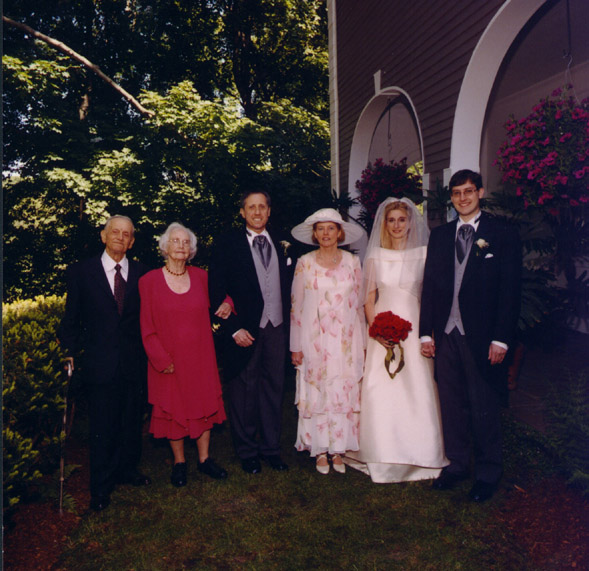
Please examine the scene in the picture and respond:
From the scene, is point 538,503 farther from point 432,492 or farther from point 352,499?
point 352,499

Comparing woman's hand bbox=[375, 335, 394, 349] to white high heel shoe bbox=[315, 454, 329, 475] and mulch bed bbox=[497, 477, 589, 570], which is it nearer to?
white high heel shoe bbox=[315, 454, 329, 475]

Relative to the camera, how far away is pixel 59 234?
1594 cm

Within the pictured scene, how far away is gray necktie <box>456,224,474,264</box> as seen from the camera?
12.5 feet

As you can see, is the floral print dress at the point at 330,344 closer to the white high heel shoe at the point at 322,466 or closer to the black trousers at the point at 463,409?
the white high heel shoe at the point at 322,466

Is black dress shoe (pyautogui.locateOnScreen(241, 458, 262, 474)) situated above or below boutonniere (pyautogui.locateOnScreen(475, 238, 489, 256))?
below

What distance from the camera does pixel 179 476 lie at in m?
4.20

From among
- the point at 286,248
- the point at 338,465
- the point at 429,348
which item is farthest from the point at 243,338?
the point at 429,348

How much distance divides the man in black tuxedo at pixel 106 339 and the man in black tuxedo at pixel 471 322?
230cm

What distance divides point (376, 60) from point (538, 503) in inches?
303

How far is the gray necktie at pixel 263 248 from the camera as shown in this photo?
171 inches

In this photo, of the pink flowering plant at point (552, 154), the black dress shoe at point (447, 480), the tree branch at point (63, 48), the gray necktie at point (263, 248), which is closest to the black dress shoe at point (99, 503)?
the gray necktie at point (263, 248)

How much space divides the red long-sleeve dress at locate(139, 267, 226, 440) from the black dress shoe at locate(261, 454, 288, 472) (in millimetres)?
675

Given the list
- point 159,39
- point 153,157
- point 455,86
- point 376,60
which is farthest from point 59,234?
point 455,86

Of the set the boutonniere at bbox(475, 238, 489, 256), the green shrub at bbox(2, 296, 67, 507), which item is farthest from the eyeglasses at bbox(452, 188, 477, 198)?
the green shrub at bbox(2, 296, 67, 507)
